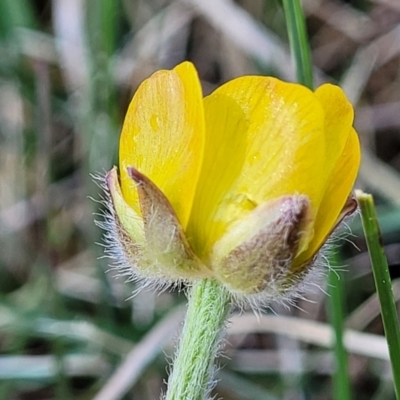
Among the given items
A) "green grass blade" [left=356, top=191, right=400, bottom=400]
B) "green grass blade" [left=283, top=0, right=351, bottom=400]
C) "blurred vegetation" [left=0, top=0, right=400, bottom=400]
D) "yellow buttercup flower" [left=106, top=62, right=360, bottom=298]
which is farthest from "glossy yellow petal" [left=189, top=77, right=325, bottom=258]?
"blurred vegetation" [left=0, top=0, right=400, bottom=400]

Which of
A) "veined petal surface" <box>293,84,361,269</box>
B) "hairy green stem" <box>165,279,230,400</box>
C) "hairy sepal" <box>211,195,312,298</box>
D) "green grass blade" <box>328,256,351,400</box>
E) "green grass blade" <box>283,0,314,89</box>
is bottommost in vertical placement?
"green grass blade" <box>328,256,351,400</box>

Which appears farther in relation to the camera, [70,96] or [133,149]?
[70,96]

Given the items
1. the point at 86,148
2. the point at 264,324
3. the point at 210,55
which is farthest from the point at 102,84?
the point at 264,324

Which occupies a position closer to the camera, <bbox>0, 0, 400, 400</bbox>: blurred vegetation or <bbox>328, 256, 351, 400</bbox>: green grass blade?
<bbox>328, 256, 351, 400</bbox>: green grass blade

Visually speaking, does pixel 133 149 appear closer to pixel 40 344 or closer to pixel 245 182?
pixel 245 182

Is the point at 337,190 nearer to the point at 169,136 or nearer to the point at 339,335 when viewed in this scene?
the point at 169,136

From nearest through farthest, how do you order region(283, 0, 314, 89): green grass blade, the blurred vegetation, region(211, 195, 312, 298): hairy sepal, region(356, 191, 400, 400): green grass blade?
region(211, 195, 312, 298): hairy sepal, region(356, 191, 400, 400): green grass blade, region(283, 0, 314, 89): green grass blade, the blurred vegetation

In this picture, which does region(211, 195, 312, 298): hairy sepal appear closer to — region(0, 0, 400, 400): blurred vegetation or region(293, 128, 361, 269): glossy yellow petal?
region(293, 128, 361, 269): glossy yellow petal
